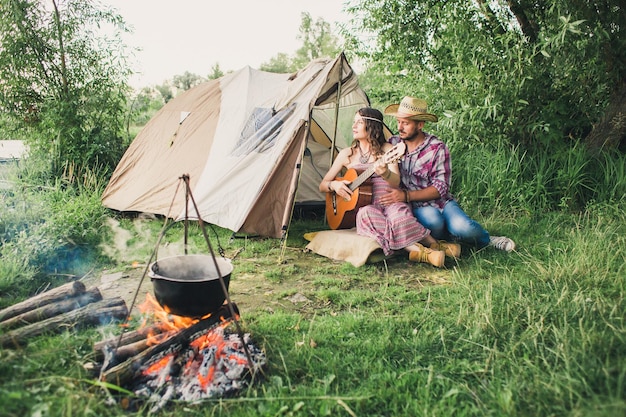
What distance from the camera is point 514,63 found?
4.71 m

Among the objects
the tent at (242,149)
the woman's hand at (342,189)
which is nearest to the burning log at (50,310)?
the tent at (242,149)

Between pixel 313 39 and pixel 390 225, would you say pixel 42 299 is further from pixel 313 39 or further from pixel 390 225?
pixel 313 39

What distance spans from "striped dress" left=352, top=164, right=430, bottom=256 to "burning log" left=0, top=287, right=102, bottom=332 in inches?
88.2

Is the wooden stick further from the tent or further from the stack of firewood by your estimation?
the tent

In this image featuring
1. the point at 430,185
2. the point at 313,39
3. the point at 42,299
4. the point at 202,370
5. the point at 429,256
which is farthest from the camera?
the point at 313,39

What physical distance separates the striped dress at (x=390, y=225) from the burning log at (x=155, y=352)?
1.86 m

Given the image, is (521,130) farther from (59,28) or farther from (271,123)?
(59,28)

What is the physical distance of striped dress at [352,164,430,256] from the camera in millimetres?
3816

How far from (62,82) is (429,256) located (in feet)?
18.5

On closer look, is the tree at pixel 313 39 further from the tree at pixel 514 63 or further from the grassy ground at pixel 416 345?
the grassy ground at pixel 416 345

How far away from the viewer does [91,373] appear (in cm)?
196

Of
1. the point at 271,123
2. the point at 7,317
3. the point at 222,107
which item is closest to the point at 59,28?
the point at 222,107

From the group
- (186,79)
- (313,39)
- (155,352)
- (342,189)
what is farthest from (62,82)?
(186,79)

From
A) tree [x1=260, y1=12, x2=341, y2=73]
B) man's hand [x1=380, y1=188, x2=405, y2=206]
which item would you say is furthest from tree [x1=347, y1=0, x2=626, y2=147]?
tree [x1=260, y1=12, x2=341, y2=73]
